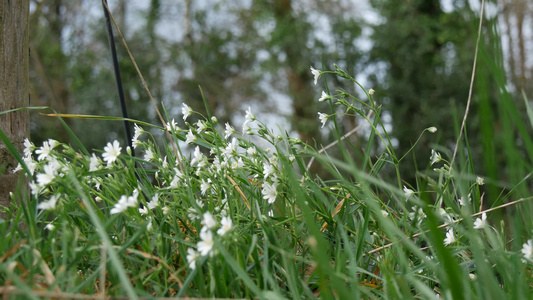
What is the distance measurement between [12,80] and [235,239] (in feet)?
3.14

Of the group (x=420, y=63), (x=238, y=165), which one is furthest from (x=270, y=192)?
(x=420, y=63)

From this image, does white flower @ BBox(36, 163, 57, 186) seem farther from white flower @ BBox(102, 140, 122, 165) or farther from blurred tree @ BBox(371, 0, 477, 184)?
blurred tree @ BBox(371, 0, 477, 184)

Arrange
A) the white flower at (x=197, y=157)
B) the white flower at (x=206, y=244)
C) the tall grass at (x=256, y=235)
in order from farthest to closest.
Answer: the white flower at (x=197, y=157)
the white flower at (x=206, y=244)
the tall grass at (x=256, y=235)

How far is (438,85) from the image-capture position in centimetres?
814

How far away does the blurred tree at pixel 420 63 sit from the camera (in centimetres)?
802

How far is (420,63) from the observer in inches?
329

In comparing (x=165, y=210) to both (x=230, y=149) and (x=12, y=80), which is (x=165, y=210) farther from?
(x=12, y=80)

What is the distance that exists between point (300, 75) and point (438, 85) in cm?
251

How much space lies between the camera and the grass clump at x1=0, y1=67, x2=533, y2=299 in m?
0.74

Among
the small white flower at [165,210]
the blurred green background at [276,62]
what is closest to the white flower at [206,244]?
the small white flower at [165,210]

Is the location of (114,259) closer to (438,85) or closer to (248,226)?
(248,226)

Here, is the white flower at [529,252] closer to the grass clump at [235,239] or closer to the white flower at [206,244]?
the grass clump at [235,239]

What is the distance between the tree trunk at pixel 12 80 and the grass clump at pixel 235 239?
320 mm

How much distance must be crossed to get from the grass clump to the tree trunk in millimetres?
320
